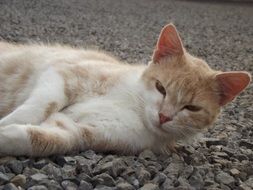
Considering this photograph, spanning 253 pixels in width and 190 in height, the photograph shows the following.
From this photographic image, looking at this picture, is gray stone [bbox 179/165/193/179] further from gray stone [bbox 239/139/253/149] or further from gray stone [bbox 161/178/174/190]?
gray stone [bbox 239/139/253/149]

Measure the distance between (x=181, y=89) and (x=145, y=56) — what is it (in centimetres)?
447

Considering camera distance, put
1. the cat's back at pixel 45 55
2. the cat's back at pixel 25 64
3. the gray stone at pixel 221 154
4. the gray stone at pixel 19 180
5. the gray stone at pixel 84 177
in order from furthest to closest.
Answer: the cat's back at pixel 45 55 < the gray stone at pixel 221 154 < the cat's back at pixel 25 64 < the gray stone at pixel 84 177 < the gray stone at pixel 19 180

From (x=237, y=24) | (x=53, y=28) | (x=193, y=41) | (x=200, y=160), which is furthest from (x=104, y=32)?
(x=200, y=160)

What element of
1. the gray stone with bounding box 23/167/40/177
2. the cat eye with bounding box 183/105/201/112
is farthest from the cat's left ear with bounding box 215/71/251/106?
the gray stone with bounding box 23/167/40/177

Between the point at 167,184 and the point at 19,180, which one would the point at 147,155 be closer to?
the point at 167,184

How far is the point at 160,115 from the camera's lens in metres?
2.85

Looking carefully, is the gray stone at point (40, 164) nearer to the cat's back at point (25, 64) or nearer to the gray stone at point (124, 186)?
the gray stone at point (124, 186)

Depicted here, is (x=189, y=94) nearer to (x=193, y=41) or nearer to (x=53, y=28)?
(x=53, y=28)

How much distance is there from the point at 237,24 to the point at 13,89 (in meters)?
11.0

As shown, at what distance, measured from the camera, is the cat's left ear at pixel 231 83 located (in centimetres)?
304

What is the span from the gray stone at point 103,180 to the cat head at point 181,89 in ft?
1.83

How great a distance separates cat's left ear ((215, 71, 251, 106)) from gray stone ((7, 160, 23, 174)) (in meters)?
1.40

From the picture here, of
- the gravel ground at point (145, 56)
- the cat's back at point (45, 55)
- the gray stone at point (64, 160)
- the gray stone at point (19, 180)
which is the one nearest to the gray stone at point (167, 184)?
the gravel ground at point (145, 56)

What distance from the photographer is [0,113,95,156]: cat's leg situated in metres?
2.49
